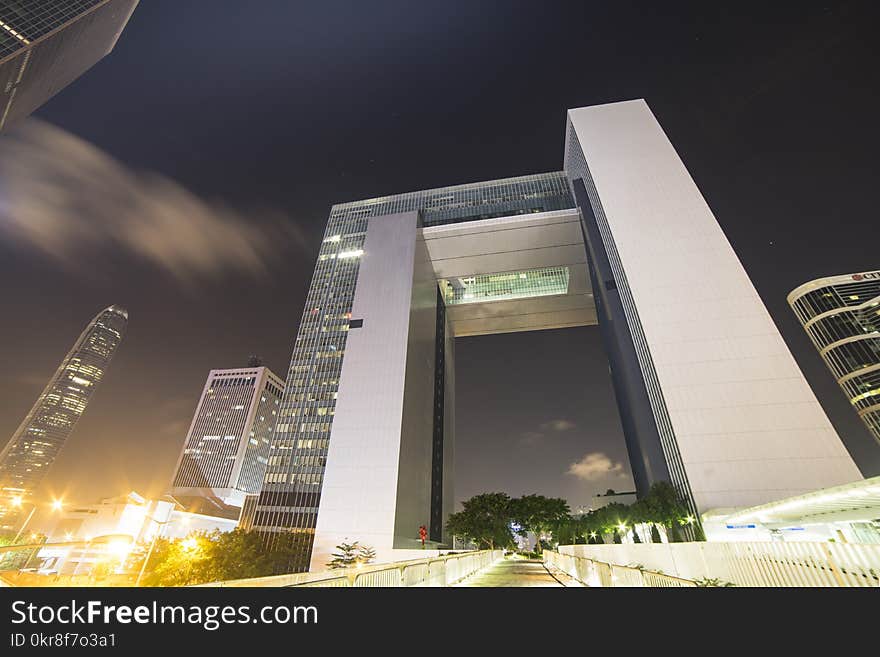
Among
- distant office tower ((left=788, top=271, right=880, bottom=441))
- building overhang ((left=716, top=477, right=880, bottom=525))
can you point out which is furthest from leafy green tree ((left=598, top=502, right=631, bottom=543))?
distant office tower ((left=788, top=271, right=880, bottom=441))

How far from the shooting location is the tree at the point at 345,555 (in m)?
32.4

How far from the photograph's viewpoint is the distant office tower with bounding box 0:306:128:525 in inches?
6166

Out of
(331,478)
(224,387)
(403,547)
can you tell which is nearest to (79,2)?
(331,478)

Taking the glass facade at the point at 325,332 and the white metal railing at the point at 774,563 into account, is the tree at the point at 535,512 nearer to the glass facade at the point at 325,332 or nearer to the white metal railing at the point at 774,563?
the glass facade at the point at 325,332

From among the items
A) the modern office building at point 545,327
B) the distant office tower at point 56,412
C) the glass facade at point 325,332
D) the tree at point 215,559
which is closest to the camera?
the modern office building at point 545,327

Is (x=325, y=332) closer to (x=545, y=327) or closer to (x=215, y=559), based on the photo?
(x=215, y=559)

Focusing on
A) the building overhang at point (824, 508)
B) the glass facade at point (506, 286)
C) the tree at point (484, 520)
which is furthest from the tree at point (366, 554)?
the glass facade at point (506, 286)

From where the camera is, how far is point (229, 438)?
408 ft

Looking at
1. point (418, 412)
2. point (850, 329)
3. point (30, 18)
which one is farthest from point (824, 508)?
point (30, 18)

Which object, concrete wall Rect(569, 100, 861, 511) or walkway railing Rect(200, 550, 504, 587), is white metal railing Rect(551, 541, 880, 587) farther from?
concrete wall Rect(569, 100, 861, 511)

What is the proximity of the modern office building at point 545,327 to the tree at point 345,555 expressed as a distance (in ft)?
2.93

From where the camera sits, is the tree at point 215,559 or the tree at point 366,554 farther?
the tree at point 215,559
